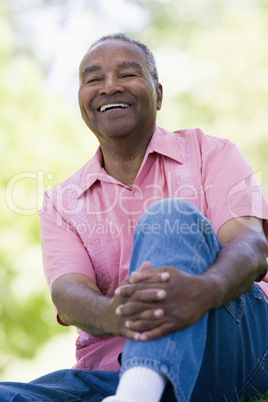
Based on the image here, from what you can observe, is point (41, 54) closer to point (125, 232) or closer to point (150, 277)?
point (125, 232)

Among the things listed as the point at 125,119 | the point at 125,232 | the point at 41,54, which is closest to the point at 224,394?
the point at 125,232

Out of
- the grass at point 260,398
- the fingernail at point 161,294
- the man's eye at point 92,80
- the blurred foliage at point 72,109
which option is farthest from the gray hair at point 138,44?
the blurred foliage at point 72,109

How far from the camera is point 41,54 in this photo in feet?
39.6

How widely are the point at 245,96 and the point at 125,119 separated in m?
9.12

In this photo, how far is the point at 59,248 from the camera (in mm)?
2504

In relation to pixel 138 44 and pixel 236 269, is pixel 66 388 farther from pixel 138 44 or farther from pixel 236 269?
pixel 138 44

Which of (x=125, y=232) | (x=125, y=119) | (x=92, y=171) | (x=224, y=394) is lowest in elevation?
(x=224, y=394)

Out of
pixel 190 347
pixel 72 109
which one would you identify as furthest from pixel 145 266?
pixel 72 109

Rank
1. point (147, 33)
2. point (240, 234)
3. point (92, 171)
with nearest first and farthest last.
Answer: point (240, 234), point (92, 171), point (147, 33)

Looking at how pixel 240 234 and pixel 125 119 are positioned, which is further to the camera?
pixel 125 119

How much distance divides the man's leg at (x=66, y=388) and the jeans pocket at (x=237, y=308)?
579mm

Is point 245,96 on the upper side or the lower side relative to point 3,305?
upper

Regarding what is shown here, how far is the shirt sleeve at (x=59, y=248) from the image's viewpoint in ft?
7.92

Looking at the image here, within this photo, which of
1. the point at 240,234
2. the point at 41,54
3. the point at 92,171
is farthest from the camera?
the point at 41,54
